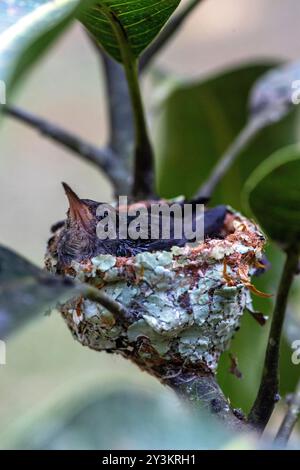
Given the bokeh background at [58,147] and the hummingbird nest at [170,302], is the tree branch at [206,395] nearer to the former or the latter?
the hummingbird nest at [170,302]

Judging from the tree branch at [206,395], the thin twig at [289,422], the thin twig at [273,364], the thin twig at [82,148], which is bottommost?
the thin twig at [289,422]

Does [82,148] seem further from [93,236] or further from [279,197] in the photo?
[279,197]

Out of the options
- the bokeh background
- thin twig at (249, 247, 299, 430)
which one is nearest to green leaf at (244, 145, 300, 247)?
thin twig at (249, 247, 299, 430)

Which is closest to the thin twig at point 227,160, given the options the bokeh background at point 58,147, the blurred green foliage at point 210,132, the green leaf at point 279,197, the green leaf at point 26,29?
the blurred green foliage at point 210,132

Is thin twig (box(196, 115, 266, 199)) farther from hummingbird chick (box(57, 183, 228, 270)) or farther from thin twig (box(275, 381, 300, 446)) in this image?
thin twig (box(275, 381, 300, 446))

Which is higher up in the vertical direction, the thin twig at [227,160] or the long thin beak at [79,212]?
the thin twig at [227,160]

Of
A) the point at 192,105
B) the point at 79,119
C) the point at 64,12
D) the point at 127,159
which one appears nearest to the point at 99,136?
the point at 79,119

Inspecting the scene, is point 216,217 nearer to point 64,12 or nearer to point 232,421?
point 232,421
